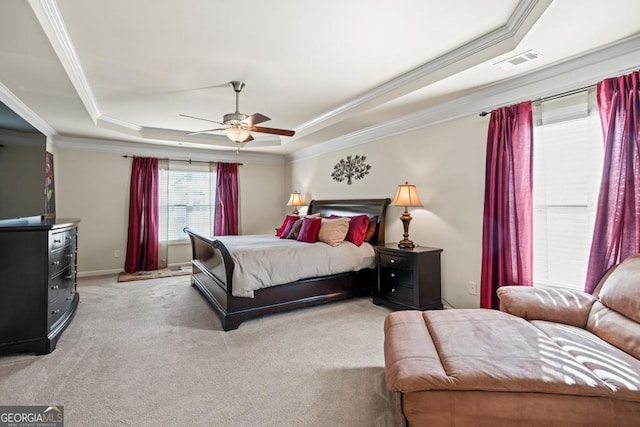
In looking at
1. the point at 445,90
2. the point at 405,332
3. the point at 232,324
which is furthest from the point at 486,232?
the point at 232,324

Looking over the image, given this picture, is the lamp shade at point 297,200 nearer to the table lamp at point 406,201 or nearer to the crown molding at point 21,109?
the table lamp at point 406,201

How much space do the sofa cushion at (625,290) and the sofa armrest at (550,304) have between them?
0.13 m

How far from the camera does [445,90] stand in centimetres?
310

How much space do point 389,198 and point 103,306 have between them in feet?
13.0

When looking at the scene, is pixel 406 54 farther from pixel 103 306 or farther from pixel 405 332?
pixel 103 306

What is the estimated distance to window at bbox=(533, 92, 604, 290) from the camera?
8.27ft

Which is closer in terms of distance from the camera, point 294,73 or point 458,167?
point 294,73

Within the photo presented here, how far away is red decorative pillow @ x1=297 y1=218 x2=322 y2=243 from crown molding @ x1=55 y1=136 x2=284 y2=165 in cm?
263

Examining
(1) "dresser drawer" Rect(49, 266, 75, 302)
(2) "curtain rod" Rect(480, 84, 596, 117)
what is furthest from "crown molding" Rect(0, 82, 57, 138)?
(2) "curtain rod" Rect(480, 84, 596, 117)

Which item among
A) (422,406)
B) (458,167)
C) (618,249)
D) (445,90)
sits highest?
(445,90)

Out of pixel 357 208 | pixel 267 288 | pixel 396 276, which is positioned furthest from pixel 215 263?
pixel 357 208

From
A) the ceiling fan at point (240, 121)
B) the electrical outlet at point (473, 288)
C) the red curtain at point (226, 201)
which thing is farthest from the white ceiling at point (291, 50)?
the red curtain at point (226, 201)

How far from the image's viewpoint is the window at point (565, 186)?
2.52 m

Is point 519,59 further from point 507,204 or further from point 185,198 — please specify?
point 185,198
